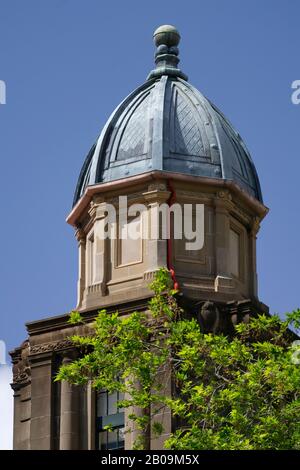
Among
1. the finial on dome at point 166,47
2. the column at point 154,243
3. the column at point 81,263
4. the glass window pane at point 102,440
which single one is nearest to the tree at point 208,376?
the glass window pane at point 102,440

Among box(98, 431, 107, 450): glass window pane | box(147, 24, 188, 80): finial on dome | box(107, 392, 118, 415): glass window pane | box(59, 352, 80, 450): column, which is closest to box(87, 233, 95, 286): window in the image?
box(59, 352, 80, 450): column

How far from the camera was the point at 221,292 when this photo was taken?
70562 millimetres

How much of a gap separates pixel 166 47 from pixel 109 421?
14074 millimetres

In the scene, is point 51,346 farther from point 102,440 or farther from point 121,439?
point 121,439

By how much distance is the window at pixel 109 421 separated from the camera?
69.4m

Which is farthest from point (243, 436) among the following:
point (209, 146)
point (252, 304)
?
point (209, 146)

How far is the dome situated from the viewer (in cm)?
7262

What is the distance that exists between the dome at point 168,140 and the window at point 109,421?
23.6 ft

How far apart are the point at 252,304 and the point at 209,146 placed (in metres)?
6.26

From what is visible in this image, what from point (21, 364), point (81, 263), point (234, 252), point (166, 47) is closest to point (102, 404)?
point (21, 364)

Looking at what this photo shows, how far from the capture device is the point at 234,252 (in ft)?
240

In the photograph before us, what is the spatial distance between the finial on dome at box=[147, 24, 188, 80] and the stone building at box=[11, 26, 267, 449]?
0.93 m

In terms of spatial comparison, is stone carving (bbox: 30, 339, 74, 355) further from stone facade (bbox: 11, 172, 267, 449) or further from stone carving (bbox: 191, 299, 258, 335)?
stone carving (bbox: 191, 299, 258, 335)

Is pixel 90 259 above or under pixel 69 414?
above
